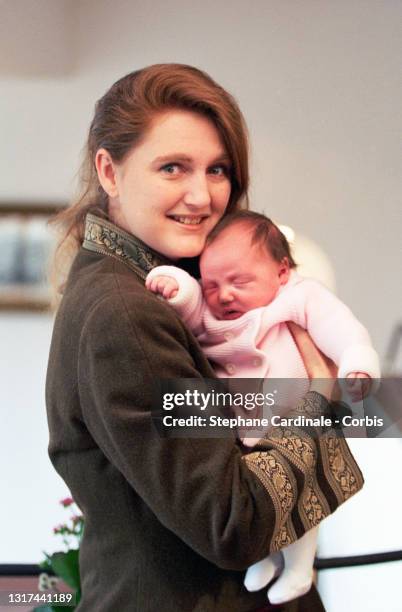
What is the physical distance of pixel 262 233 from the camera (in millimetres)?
850

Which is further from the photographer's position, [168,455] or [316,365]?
[316,365]

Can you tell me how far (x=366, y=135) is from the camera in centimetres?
131

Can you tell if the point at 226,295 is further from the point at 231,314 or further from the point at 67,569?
the point at 67,569

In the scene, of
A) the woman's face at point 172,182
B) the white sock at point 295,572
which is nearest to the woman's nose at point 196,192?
the woman's face at point 172,182

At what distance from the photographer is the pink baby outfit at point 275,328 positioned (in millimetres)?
795

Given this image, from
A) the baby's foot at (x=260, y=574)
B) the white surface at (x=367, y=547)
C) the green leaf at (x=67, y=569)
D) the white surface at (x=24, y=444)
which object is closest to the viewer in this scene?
the baby's foot at (x=260, y=574)

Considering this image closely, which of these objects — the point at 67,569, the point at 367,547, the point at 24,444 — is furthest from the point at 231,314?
the point at 24,444

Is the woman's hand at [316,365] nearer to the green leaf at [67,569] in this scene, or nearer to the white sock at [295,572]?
the white sock at [295,572]

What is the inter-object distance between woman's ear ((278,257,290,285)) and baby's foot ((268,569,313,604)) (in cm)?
31

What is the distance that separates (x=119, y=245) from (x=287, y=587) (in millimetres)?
399

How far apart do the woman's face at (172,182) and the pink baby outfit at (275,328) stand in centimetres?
5

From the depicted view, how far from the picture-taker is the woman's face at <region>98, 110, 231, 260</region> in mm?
814

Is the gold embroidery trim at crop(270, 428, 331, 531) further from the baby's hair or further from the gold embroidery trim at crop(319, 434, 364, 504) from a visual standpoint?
the baby's hair

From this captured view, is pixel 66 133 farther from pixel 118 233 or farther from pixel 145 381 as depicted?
pixel 145 381
